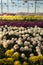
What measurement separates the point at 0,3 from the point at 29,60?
73.3 ft

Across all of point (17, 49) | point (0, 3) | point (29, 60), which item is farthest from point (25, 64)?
point (0, 3)

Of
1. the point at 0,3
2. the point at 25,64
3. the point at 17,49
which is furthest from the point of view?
the point at 0,3

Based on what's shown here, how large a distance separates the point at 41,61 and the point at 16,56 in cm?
37

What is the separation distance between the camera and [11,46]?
4941mm

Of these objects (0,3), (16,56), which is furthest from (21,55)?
(0,3)

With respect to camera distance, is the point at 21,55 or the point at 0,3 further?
the point at 0,3

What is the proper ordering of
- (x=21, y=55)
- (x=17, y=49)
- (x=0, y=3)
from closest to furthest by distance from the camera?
(x=21, y=55) → (x=17, y=49) → (x=0, y=3)

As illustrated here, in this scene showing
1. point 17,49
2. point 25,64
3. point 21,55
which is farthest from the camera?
point 17,49

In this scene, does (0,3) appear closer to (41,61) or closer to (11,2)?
(11,2)

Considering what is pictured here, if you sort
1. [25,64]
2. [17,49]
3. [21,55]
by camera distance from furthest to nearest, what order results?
[17,49]
[21,55]
[25,64]

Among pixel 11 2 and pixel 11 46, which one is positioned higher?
pixel 11 46

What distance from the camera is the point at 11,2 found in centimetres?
2700

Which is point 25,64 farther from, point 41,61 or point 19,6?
point 19,6

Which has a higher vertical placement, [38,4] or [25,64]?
[25,64]
